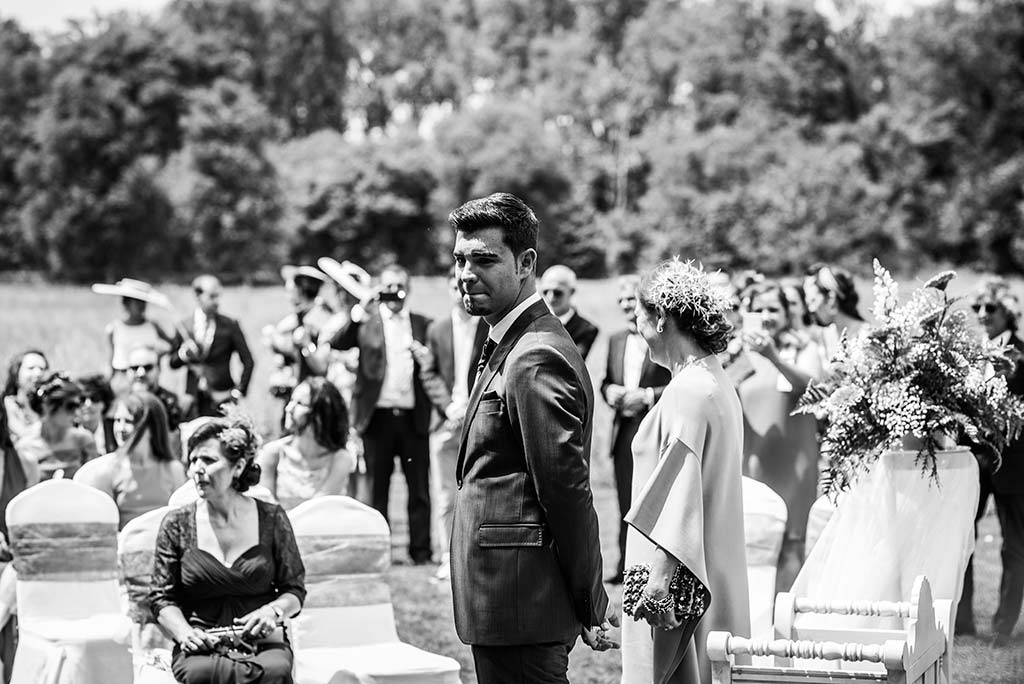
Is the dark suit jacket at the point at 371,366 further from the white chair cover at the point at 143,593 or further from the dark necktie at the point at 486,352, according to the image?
the dark necktie at the point at 486,352

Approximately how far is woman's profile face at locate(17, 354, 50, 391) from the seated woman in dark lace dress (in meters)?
3.61

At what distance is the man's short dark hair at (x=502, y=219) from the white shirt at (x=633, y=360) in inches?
205

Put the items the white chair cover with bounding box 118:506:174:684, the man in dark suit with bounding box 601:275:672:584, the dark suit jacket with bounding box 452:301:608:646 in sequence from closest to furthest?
the dark suit jacket with bounding box 452:301:608:646
the white chair cover with bounding box 118:506:174:684
the man in dark suit with bounding box 601:275:672:584

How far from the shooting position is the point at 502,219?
12.6ft

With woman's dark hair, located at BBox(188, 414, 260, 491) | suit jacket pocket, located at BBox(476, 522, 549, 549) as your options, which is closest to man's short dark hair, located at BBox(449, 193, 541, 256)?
suit jacket pocket, located at BBox(476, 522, 549, 549)

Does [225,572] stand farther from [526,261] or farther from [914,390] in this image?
[914,390]

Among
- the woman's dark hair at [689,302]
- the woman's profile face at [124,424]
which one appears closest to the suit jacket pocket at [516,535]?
the woman's dark hair at [689,302]

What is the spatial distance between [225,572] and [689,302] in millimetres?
2321

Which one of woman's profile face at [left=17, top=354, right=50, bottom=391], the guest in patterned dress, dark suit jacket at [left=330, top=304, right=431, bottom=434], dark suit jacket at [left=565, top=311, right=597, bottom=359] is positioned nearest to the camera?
the guest in patterned dress

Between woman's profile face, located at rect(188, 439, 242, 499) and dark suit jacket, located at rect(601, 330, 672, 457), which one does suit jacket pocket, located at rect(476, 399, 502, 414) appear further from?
dark suit jacket, located at rect(601, 330, 672, 457)

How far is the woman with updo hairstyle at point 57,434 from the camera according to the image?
835 centimetres

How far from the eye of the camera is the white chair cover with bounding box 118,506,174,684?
5.84 m

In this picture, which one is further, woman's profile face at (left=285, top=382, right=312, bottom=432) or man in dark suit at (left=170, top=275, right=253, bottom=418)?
man in dark suit at (left=170, top=275, right=253, bottom=418)

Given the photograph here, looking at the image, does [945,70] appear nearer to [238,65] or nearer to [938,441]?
[238,65]
